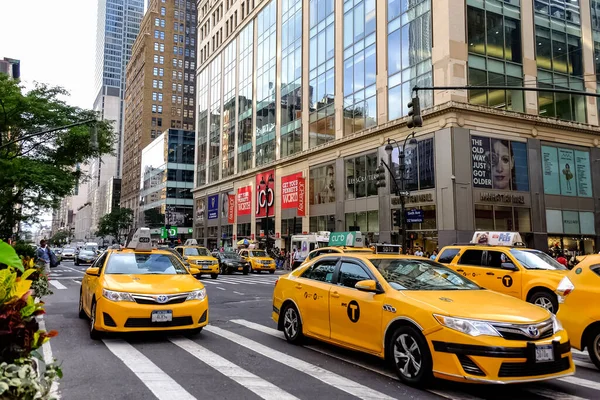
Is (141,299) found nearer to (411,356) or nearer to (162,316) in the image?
(162,316)

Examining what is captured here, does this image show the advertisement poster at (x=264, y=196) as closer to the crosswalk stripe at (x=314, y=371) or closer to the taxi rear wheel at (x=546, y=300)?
the taxi rear wheel at (x=546, y=300)

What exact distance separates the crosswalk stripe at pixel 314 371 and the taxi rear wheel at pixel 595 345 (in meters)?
Answer: 3.47

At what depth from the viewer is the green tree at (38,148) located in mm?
24156

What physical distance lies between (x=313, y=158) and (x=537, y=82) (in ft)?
64.0

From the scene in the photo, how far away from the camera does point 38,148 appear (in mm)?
28531

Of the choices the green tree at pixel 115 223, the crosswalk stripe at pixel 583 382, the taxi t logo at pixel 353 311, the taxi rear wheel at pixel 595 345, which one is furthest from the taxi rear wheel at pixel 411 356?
the green tree at pixel 115 223

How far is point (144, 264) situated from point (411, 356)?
555 centimetres

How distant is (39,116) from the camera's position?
25.7 meters

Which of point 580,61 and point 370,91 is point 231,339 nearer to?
point 370,91

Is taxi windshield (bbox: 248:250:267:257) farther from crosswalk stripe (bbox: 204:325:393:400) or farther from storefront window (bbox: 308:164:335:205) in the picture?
crosswalk stripe (bbox: 204:325:393:400)

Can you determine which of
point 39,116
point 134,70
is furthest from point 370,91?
point 134,70

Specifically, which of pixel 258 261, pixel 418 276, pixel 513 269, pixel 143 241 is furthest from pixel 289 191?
pixel 418 276

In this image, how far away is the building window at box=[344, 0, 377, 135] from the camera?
119 ft

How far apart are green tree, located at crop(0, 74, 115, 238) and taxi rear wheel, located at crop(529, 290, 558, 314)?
20.5m
